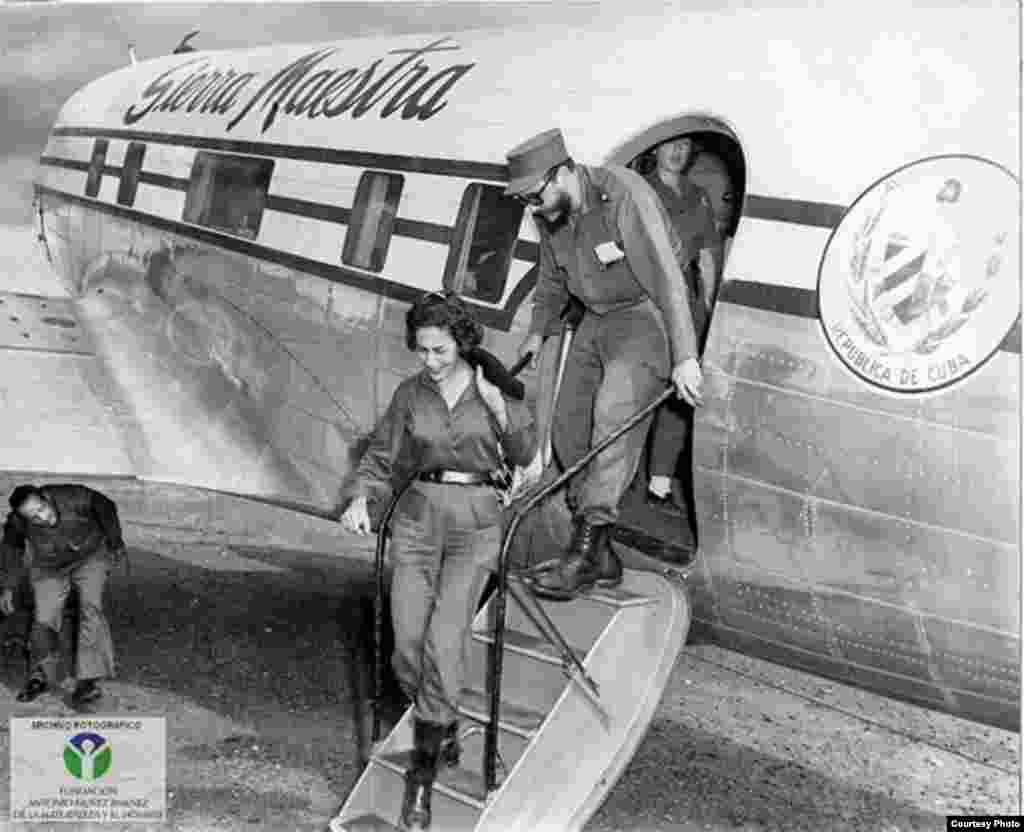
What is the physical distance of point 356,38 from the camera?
33.6ft

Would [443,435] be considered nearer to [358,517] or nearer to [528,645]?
[358,517]

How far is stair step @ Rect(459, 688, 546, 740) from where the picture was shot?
18.7 ft

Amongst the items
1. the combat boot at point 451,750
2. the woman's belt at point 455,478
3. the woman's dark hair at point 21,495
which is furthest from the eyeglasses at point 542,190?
the woman's dark hair at point 21,495

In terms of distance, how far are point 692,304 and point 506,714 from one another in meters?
2.42

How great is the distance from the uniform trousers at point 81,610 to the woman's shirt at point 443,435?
10.9ft

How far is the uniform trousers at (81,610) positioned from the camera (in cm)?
831

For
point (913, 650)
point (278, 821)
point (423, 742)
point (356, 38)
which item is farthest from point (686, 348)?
point (356, 38)

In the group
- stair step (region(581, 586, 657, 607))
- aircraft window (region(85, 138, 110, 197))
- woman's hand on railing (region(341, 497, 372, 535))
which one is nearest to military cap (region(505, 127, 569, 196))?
woman's hand on railing (region(341, 497, 372, 535))

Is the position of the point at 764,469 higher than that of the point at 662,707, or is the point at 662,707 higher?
the point at 764,469

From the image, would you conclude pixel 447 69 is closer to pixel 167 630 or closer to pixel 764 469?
pixel 764 469

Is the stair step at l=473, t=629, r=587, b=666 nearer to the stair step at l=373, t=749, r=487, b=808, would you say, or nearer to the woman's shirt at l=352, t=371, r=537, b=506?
the stair step at l=373, t=749, r=487, b=808

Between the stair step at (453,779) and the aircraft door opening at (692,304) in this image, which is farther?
the aircraft door opening at (692,304)

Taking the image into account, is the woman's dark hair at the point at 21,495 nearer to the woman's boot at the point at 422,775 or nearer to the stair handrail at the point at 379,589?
the stair handrail at the point at 379,589

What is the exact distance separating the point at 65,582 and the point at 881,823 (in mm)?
5110
